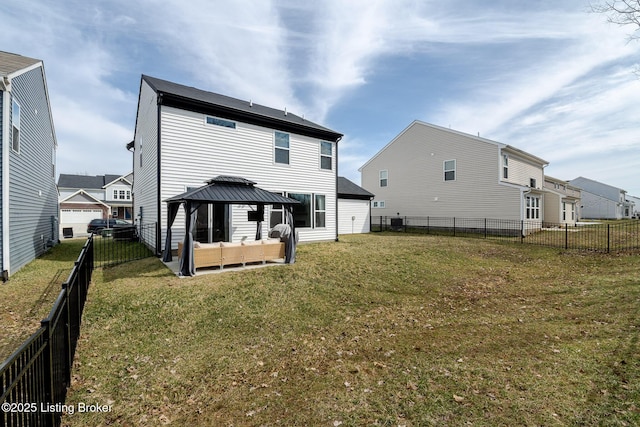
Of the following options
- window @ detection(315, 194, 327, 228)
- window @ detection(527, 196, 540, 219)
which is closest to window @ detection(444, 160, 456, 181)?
window @ detection(527, 196, 540, 219)

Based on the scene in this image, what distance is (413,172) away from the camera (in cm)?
2406

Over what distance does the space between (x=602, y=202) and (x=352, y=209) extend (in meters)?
49.7

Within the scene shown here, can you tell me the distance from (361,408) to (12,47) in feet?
61.8

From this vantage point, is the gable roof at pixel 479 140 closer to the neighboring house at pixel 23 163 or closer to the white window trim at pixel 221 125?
the white window trim at pixel 221 125

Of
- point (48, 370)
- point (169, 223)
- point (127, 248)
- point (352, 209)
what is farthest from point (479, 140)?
point (48, 370)

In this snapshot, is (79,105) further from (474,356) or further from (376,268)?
(474,356)

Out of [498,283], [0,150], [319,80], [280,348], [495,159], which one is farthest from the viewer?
[495,159]

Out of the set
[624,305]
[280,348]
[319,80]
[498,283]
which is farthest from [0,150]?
[624,305]

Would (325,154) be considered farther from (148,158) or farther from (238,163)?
(148,158)

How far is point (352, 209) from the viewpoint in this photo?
65.6 feet

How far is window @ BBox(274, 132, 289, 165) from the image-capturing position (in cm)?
1393

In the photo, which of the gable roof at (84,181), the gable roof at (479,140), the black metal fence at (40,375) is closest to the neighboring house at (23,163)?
the black metal fence at (40,375)

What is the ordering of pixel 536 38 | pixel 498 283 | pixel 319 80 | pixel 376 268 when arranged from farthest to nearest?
1. pixel 319 80
2. pixel 536 38
3. pixel 376 268
4. pixel 498 283

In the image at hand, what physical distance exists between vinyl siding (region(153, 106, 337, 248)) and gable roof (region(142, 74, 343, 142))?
0.91 ft
